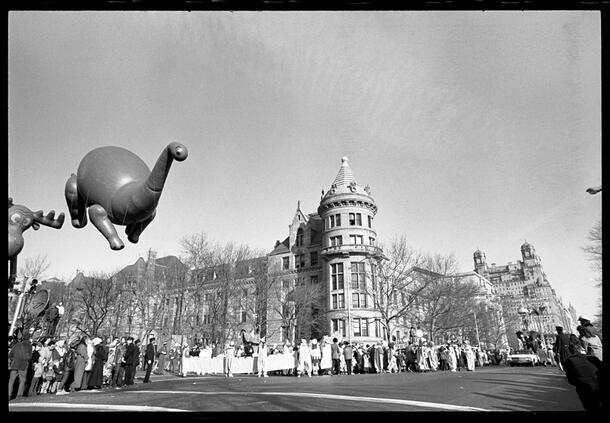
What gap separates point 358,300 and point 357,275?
2945mm

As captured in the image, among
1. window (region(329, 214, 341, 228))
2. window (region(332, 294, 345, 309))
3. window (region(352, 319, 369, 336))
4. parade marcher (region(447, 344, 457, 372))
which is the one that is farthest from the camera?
window (region(329, 214, 341, 228))

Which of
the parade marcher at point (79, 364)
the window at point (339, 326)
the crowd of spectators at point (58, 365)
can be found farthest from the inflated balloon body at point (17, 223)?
the window at point (339, 326)

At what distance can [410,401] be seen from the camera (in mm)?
8086

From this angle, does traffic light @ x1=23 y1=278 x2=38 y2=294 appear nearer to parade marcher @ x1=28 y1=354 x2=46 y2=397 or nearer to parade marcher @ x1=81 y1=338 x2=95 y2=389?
parade marcher @ x1=28 y1=354 x2=46 y2=397

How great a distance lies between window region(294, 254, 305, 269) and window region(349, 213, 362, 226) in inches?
411

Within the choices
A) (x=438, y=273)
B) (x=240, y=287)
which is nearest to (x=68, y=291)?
(x=240, y=287)

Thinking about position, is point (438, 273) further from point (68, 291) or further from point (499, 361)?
point (68, 291)

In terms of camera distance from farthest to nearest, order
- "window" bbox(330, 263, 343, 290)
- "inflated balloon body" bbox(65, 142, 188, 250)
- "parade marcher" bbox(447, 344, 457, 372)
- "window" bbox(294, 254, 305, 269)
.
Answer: "window" bbox(294, 254, 305, 269)
"window" bbox(330, 263, 343, 290)
"parade marcher" bbox(447, 344, 457, 372)
"inflated balloon body" bbox(65, 142, 188, 250)

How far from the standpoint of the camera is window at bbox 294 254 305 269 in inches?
2448

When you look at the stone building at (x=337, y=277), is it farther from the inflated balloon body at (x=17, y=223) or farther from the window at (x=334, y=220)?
the inflated balloon body at (x=17, y=223)

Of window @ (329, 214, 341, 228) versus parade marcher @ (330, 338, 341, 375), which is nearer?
parade marcher @ (330, 338, 341, 375)

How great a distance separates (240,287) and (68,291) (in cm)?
2044

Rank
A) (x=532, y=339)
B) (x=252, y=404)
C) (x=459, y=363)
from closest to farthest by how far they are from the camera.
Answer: (x=252, y=404) < (x=459, y=363) < (x=532, y=339)

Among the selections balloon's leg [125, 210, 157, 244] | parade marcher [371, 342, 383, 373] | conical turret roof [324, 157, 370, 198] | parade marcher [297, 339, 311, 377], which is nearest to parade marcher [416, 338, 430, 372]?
parade marcher [371, 342, 383, 373]
